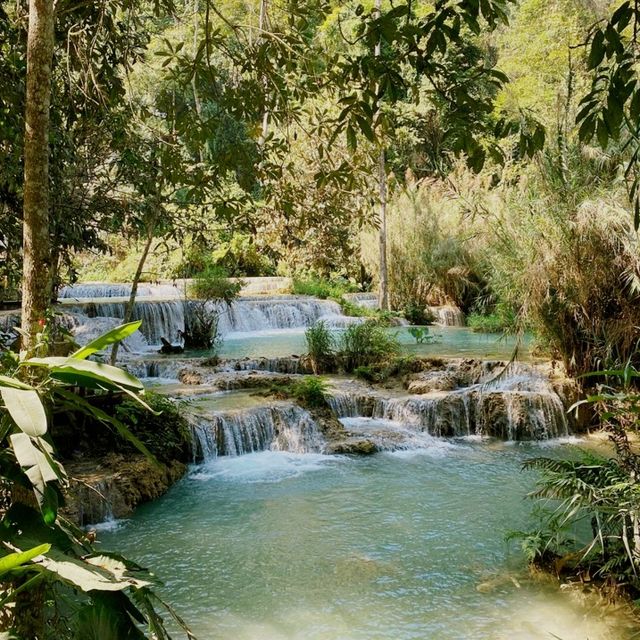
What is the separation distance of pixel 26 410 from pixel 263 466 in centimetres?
673

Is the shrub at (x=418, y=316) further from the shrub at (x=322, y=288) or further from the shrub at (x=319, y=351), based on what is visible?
the shrub at (x=319, y=351)

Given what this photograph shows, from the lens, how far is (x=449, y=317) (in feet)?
57.6

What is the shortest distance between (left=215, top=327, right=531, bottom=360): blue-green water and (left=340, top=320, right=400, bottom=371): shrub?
0.45m

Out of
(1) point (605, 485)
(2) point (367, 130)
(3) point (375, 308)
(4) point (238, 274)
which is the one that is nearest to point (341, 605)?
(1) point (605, 485)

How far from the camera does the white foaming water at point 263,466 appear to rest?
24.6 feet

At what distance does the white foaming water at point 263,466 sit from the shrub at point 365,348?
314 centimetres

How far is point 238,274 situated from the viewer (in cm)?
2191

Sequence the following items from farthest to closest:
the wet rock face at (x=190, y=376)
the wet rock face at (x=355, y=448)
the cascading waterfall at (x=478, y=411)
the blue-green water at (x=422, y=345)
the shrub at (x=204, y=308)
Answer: the shrub at (x=204, y=308) → the blue-green water at (x=422, y=345) → the wet rock face at (x=190, y=376) → the cascading waterfall at (x=478, y=411) → the wet rock face at (x=355, y=448)

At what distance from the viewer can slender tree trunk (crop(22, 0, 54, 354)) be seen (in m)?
2.10

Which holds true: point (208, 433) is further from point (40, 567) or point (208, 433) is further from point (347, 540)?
point (40, 567)

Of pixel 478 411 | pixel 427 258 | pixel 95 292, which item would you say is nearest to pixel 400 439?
pixel 478 411

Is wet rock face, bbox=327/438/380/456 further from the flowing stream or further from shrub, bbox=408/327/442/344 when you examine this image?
shrub, bbox=408/327/442/344

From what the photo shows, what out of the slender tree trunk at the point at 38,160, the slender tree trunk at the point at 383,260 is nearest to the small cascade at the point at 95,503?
the slender tree trunk at the point at 38,160

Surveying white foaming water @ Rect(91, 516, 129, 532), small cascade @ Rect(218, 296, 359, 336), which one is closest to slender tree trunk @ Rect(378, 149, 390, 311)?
small cascade @ Rect(218, 296, 359, 336)
